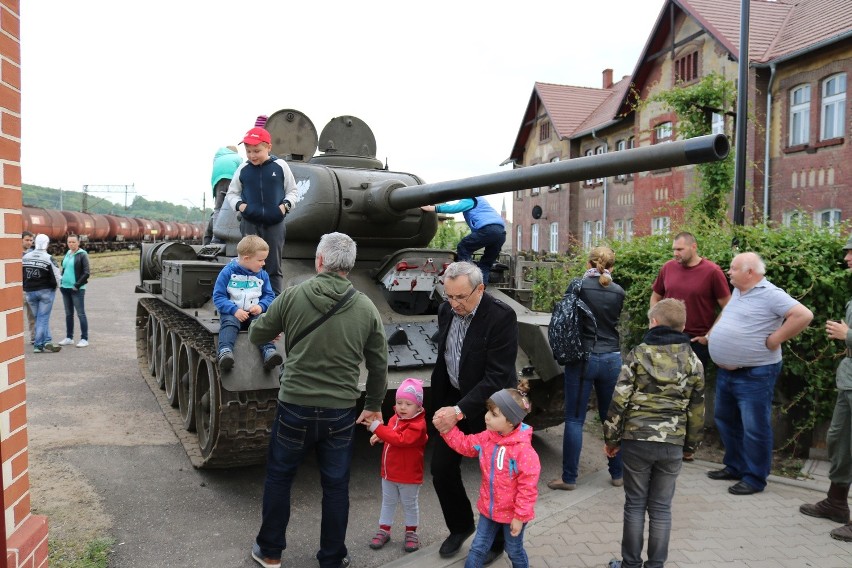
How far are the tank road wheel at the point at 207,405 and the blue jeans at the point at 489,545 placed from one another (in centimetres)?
212

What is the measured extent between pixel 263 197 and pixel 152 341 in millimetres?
4386

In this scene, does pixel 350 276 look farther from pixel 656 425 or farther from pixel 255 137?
pixel 656 425

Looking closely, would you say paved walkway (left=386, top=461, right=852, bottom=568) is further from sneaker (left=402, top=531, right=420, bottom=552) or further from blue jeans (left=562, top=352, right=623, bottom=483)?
blue jeans (left=562, top=352, right=623, bottom=483)

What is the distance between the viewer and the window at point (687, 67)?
21344mm

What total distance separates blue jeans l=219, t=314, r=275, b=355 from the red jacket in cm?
117

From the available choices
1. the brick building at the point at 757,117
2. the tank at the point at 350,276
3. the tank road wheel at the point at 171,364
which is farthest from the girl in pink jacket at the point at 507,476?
the brick building at the point at 757,117

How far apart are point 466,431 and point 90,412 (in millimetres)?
5126

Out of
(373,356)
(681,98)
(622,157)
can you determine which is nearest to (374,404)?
(373,356)

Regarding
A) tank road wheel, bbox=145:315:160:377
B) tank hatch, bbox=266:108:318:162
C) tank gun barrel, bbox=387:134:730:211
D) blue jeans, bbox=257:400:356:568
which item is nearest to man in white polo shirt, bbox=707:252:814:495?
tank gun barrel, bbox=387:134:730:211

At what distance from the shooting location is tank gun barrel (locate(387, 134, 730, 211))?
3.62 meters

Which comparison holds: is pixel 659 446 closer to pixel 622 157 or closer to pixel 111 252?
pixel 622 157

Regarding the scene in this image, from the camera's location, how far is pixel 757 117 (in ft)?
60.6

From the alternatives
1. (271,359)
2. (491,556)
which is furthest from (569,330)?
(271,359)

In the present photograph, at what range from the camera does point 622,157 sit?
3.92 meters
